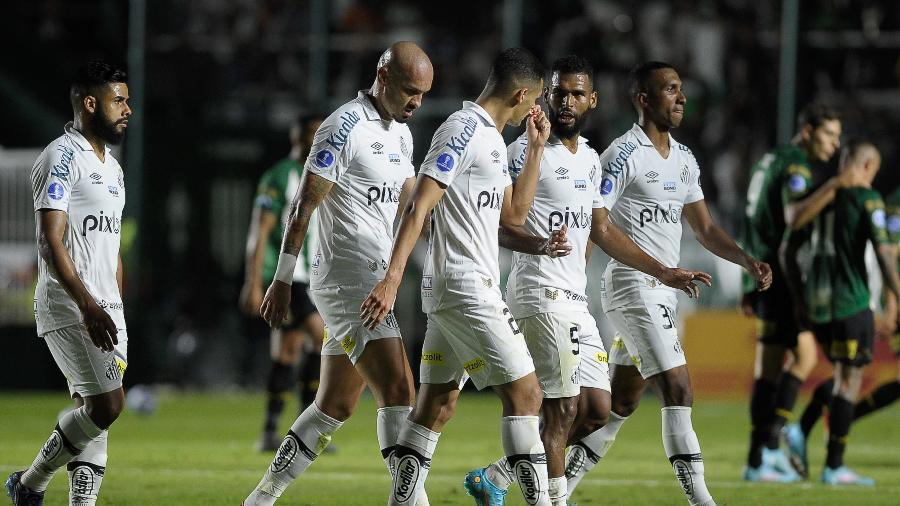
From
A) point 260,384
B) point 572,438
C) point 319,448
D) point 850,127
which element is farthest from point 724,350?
point 319,448

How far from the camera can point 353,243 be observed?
6883mm

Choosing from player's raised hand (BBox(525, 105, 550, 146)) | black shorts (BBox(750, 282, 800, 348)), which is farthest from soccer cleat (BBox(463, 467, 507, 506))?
black shorts (BBox(750, 282, 800, 348))

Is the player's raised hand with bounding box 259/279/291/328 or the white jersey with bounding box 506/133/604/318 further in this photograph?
the white jersey with bounding box 506/133/604/318

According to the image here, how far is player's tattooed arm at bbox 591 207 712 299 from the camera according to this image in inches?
295

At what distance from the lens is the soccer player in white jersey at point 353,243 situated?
6.76m

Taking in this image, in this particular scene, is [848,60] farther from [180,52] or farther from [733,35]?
[180,52]

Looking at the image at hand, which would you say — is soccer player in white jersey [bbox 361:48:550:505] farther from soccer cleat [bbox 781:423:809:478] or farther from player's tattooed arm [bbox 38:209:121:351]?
soccer cleat [bbox 781:423:809:478]

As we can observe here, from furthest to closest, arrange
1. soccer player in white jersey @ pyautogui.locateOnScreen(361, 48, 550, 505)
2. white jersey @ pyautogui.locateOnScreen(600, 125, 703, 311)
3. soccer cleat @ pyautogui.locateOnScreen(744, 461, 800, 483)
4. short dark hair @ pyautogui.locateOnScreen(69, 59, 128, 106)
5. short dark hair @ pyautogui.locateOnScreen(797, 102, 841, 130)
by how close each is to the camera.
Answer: short dark hair @ pyautogui.locateOnScreen(797, 102, 841, 130), soccer cleat @ pyautogui.locateOnScreen(744, 461, 800, 483), white jersey @ pyautogui.locateOnScreen(600, 125, 703, 311), short dark hair @ pyautogui.locateOnScreen(69, 59, 128, 106), soccer player in white jersey @ pyautogui.locateOnScreen(361, 48, 550, 505)

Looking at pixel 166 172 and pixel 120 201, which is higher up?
pixel 120 201

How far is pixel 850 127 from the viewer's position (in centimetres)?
1972

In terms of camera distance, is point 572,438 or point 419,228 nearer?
point 419,228

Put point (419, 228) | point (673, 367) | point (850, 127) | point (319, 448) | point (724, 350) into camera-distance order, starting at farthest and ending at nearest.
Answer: point (850, 127) → point (724, 350) → point (673, 367) → point (319, 448) → point (419, 228)

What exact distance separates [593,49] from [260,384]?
268 inches

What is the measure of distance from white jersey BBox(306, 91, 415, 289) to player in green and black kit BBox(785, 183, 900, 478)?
4.42 metres
